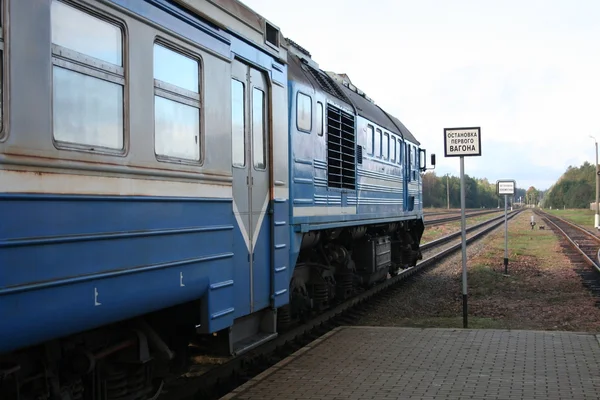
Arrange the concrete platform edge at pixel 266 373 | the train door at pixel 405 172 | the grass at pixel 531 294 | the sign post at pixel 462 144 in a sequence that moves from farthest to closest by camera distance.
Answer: the train door at pixel 405 172 < the grass at pixel 531 294 < the sign post at pixel 462 144 < the concrete platform edge at pixel 266 373

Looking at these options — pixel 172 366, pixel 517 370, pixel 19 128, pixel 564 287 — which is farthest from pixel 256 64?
pixel 564 287

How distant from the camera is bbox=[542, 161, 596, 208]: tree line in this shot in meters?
127

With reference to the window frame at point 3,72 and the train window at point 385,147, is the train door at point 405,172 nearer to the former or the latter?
the train window at point 385,147

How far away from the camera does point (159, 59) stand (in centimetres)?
508

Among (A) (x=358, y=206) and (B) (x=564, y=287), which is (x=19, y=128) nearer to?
(A) (x=358, y=206)

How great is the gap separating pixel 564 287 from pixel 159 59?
12902 mm

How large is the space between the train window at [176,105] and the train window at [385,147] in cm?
790

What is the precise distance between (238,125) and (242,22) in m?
1.03

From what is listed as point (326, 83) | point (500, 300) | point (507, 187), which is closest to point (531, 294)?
point (500, 300)

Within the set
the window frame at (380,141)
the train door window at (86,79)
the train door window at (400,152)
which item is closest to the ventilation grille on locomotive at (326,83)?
the window frame at (380,141)

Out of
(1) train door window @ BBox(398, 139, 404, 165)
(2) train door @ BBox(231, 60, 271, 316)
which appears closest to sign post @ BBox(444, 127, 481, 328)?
(2) train door @ BBox(231, 60, 271, 316)

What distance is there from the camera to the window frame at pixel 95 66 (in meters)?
3.98

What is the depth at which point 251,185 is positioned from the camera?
6773 mm

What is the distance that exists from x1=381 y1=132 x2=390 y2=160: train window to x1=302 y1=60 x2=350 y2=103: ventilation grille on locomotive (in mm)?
2219
